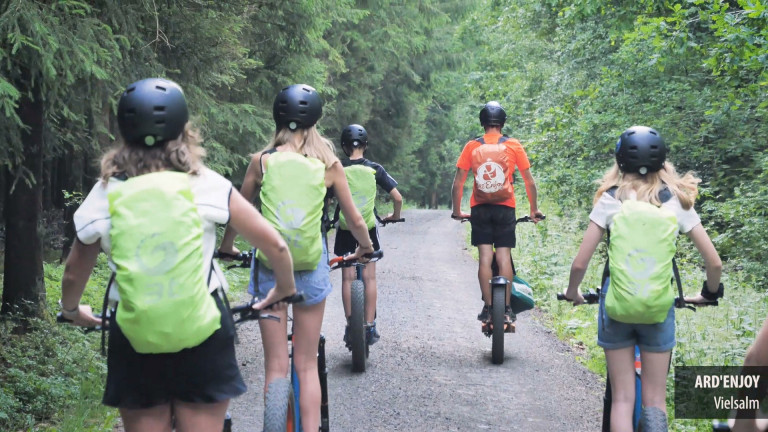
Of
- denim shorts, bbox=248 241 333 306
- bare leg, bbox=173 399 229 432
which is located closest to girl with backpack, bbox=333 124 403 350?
denim shorts, bbox=248 241 333 306

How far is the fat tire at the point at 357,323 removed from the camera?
7711 millimetres

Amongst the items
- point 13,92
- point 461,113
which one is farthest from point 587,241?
point 461,113

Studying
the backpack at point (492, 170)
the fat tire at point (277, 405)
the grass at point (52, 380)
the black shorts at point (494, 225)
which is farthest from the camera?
the black shorts at point (494, 225)

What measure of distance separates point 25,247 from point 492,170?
5.15 meters

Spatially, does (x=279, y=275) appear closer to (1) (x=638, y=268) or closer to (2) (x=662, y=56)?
(1) (x=638, y=268)

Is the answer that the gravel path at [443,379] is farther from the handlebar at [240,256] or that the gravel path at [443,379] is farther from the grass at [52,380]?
the handlebar at [240,256]

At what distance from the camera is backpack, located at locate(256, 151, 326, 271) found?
15.3 feet

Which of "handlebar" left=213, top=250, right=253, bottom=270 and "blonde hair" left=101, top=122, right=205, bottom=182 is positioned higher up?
"blonde hair" left=101, top=122, right=205, bottom=182

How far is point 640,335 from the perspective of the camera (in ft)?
15.0

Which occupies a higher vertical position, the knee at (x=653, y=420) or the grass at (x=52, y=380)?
the knee at (x=653, y=420)

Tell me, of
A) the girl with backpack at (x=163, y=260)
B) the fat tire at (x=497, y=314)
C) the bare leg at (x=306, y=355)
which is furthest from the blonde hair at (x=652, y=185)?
the fat tire at (x=497, y=314)

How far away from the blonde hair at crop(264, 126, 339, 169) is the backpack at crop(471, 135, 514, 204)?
361cm

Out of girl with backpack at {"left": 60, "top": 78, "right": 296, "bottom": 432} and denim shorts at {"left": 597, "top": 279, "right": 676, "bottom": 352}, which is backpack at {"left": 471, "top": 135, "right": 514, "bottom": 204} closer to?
denim shorts at {"left": 597, "top": 279, "right": 676, "bottom": 352}

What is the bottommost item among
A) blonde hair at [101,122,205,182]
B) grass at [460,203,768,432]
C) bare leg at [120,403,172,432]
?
grass at [460,203,768,432]
